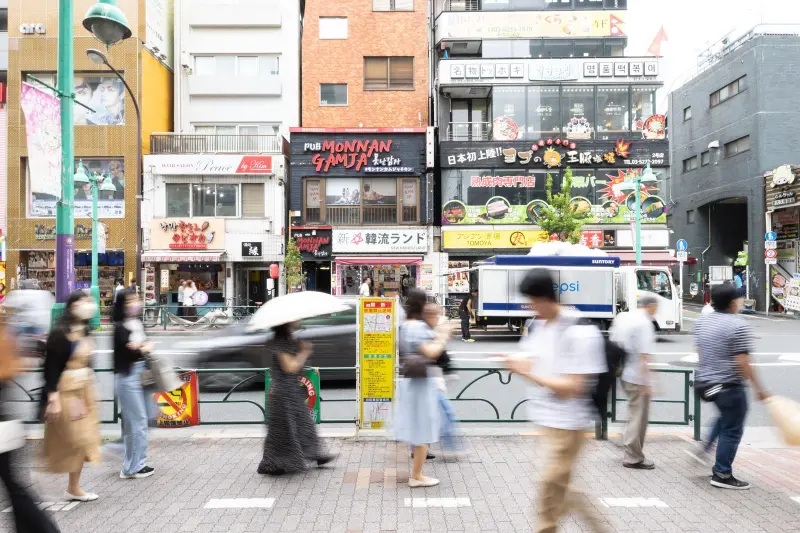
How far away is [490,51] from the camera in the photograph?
85.7ft

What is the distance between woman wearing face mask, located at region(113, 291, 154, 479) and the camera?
5.16 m

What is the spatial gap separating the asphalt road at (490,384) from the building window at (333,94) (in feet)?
45.3

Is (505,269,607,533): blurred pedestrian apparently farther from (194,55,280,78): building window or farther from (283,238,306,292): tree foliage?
(194,55,280,78): building window

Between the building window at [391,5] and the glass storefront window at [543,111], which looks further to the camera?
the building window at [391,5]

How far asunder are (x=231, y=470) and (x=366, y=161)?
20.9 meters

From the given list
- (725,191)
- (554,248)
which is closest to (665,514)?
(554,248)

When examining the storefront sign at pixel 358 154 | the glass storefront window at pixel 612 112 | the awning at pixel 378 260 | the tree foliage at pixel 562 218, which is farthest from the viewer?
the glass storefront window at pixel 612 112

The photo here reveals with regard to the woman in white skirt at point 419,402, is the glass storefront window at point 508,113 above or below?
above

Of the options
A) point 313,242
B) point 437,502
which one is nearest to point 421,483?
point 437,502

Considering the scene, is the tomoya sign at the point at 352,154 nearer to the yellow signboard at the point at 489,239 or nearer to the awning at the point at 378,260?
the awning at the point at 378,260

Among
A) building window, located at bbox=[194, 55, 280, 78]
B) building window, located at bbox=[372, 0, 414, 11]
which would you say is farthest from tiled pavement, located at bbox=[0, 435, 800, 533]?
building window, located at bbox=[372, 0, 414, 11]

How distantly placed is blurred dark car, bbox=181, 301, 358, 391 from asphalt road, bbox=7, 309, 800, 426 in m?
0.25

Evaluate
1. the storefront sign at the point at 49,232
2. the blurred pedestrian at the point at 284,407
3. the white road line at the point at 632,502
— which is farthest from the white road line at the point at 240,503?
the storefront sign at the point at 49,232

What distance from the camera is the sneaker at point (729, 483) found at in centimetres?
496
